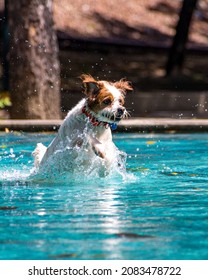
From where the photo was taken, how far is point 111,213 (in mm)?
7977

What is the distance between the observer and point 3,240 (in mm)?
6801

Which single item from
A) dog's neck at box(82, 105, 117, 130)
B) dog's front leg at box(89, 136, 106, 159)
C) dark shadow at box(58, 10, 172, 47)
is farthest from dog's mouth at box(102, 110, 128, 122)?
dark shadow at box(58, 10, 172, 47)

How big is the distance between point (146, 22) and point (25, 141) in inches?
916

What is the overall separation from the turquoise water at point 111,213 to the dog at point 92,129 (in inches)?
9.7

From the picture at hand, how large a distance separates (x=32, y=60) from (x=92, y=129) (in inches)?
360

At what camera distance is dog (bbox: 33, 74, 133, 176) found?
9562mm

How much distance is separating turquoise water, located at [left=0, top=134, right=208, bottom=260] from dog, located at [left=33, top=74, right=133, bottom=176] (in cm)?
25

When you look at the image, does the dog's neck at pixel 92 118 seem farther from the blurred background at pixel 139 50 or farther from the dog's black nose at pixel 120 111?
the blurred background at pixel 139 50

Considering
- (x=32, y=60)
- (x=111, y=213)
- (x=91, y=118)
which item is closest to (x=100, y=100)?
(x=91, y=118)
